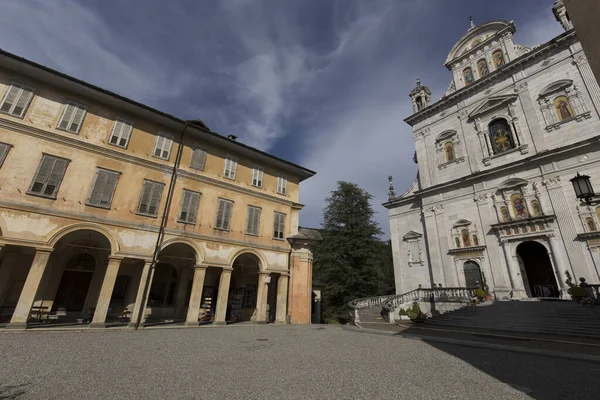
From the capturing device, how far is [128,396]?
4363mm

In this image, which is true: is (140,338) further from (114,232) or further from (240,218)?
(240,218)

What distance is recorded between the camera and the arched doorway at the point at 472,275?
66.5ft

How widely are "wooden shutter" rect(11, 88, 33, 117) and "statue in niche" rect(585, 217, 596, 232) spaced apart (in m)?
31.0

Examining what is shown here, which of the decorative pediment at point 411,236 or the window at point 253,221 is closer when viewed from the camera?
the window at point 253,221

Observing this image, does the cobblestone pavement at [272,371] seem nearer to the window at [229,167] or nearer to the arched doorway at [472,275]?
the window at [229,167]

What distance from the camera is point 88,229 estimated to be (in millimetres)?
12312

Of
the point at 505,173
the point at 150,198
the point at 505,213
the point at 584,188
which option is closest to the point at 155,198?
the point at 150,198

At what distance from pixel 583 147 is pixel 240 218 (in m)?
22.9

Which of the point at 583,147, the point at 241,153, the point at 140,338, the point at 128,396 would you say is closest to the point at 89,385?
the point at 128,396

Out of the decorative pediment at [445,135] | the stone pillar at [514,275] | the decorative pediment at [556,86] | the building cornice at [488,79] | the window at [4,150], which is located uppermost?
the building cornice at [488,79]

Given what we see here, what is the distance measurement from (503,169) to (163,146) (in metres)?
24.4

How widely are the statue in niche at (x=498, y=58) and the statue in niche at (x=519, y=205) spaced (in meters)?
12.8

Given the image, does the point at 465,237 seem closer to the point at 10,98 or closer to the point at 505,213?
the point at 505,213

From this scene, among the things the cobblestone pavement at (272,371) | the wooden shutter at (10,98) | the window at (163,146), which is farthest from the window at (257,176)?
the wooden shutter at (10,98)
